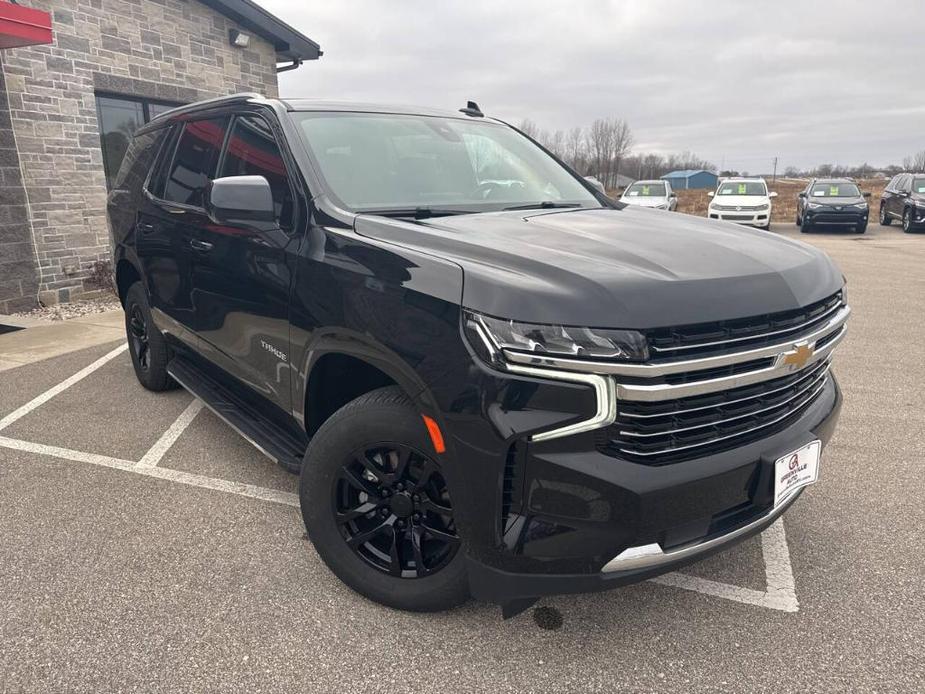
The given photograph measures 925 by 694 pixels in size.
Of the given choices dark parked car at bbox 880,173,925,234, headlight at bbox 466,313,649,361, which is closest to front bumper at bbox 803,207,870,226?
dark parked car at bbox 880,173,925,234

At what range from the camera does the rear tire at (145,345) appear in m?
4.65

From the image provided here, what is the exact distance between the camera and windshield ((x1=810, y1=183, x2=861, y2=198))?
20.6 meters

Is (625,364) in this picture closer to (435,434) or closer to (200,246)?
(435,434)

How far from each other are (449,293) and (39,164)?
8602 millimetres

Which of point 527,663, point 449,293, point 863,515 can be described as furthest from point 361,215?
point 863,515

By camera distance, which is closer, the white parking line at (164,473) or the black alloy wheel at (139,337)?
the white parking line at (164,473)

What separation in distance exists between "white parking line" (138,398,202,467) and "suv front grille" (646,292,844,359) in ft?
10.1

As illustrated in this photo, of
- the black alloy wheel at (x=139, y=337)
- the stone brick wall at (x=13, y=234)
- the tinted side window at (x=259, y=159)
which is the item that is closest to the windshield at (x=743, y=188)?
the stone brick wall at (x=13, y=234)

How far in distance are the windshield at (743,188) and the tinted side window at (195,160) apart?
19478mm

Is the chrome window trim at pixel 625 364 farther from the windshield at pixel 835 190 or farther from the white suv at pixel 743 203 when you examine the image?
the windshield at pixel 835 190

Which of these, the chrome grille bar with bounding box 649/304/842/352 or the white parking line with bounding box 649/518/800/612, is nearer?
the chrome grille bar with bounding box 649/304/842/352

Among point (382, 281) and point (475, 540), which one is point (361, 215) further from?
point (475, 540)

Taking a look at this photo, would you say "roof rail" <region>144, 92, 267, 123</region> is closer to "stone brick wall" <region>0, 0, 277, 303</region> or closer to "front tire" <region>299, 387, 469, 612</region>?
"front tire" <region>299, 387, 469, 612</region>

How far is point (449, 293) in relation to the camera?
6.82ft
